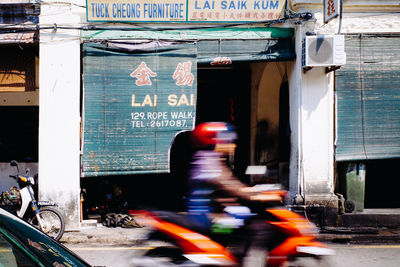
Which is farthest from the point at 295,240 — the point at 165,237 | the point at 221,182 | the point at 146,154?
the point at 146,154

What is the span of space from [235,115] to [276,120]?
1.44 metres

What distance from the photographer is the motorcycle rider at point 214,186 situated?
4643 millimetres

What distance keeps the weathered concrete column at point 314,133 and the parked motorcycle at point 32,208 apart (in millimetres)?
4496

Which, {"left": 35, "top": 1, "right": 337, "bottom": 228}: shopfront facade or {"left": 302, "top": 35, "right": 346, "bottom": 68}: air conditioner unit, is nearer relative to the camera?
{"left": 302, "top": 35, "right": 346, "bottom": 68}: air conditioner unit

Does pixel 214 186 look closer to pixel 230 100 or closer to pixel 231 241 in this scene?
pixel 231 241

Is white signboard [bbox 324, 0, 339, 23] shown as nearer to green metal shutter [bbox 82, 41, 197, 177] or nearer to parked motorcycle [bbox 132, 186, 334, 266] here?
green metal shutter [bbox 82, 41, 197, 177]

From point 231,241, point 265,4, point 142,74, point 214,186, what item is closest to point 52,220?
point 142,74

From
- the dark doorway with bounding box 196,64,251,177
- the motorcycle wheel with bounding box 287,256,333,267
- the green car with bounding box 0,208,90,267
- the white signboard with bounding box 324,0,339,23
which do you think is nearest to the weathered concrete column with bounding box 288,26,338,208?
the white signboard with bounding box 324,0,339,23

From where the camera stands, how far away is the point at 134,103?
8586 mm

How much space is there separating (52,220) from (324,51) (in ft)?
19.2

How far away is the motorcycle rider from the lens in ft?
15.2

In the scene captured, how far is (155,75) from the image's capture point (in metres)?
8.66

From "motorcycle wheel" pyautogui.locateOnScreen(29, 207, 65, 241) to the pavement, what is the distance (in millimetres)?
228

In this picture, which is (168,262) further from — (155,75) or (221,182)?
(155,75)
